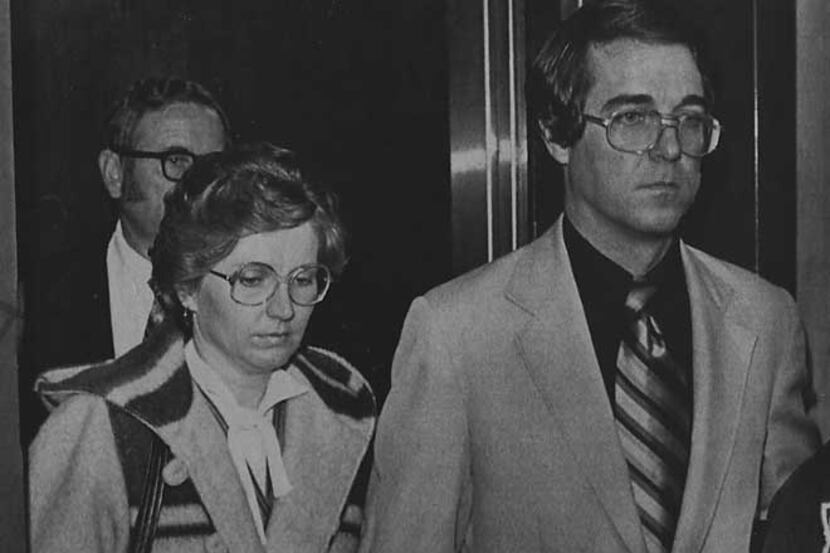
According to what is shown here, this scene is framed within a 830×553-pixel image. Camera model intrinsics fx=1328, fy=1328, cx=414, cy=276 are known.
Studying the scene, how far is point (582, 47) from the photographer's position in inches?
95.0

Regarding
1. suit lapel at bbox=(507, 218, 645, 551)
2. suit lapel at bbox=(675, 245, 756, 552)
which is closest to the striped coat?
suit lapel at bbox=(507, 218, 645, 551)

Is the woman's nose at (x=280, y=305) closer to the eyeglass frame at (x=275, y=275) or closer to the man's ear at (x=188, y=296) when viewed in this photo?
the eyeglass frame at (x=275, y=275)

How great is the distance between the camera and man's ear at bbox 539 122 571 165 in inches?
97.1

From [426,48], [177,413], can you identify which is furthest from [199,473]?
[426,48]

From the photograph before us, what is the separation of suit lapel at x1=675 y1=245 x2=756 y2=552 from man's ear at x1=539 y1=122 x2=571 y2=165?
31cm

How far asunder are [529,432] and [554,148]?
1.75 feet

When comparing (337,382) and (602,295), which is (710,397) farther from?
(337,382)

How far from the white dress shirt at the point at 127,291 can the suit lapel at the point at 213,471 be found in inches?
5.7

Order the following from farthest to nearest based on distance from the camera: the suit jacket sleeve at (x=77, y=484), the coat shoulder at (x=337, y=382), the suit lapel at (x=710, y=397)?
1. the suit lapel at (x=710, y=397)
2. the coat shoulder at (x=337, y=382)
3. the suit jacket sleeve at (x=77, y=484)

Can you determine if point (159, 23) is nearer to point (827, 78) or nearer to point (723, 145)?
point (723, 145)

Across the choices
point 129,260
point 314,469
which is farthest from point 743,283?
point 129,260

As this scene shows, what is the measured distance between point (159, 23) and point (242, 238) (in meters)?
0.39

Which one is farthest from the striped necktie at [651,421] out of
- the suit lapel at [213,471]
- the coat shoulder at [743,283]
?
the suit lapel at [213,471]

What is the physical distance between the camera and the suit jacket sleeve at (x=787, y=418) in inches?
98.7
